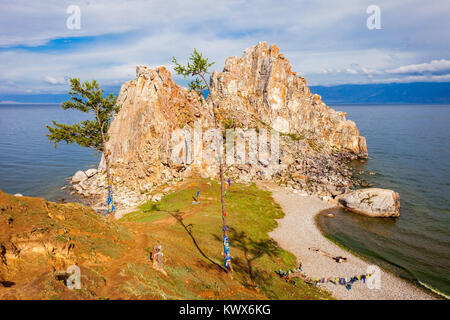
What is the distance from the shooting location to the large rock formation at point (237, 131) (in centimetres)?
5778

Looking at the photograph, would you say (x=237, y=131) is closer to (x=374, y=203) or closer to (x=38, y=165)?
(x=374, y=203)

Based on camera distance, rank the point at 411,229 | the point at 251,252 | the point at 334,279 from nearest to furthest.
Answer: the point at 334,279, the point at 251,252, the point at 411,229

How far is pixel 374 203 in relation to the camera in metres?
51.2

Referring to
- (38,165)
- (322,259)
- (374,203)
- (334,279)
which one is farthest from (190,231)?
(38,165)

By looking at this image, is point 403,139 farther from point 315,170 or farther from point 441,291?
point 441,291

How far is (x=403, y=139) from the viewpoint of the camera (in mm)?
143500

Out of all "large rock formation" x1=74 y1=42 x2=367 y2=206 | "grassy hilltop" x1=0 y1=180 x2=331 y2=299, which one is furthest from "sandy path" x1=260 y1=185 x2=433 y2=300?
"large rock formation" x1=74 y1=42 x2=367 y2=206

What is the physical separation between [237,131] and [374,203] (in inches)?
1907

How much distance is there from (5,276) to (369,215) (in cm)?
6014

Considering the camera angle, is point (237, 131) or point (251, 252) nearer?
point (251, 252)

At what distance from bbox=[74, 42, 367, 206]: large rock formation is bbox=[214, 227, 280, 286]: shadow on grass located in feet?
74.6

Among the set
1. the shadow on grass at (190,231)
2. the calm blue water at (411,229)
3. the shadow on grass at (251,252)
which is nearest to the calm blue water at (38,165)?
the shadow on grass at (190,231)

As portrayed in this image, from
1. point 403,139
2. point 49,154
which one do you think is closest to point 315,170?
point 403,139

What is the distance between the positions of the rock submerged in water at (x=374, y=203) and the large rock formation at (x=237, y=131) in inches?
300
